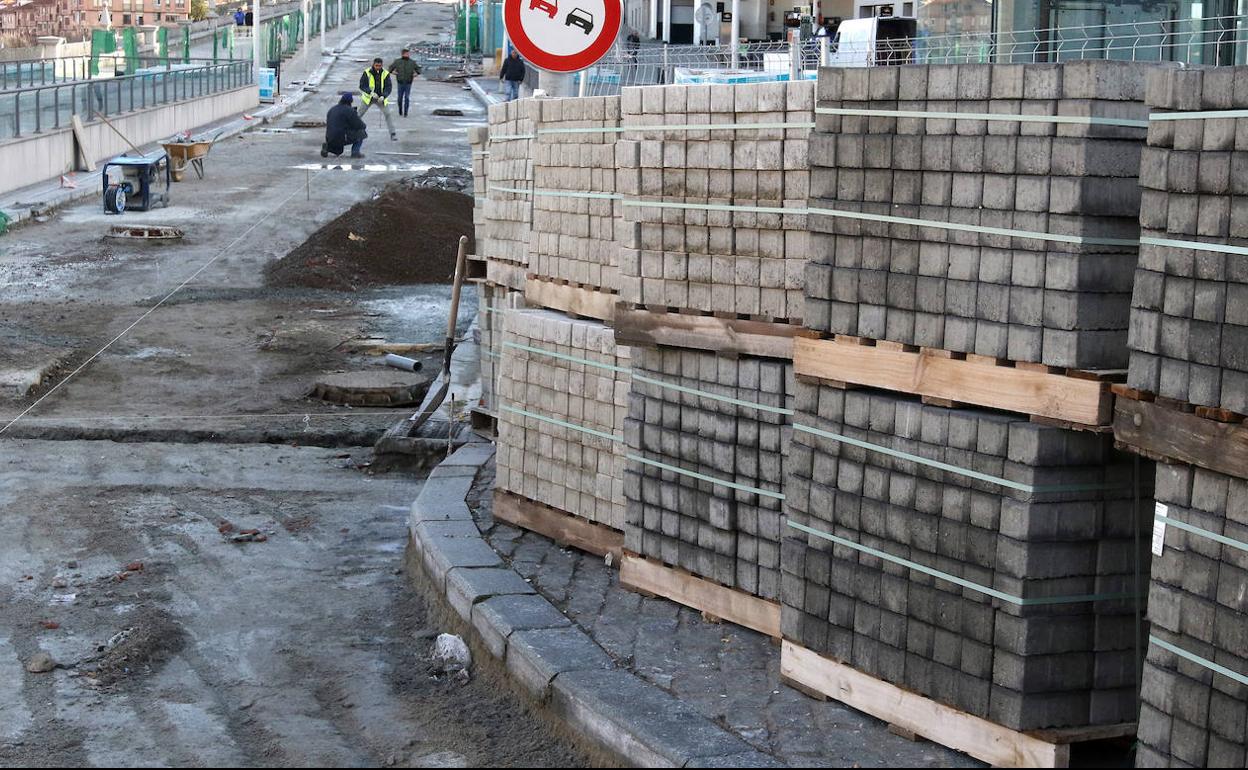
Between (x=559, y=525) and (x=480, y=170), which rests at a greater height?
(x=480, y=170)

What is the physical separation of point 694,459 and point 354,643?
209cm

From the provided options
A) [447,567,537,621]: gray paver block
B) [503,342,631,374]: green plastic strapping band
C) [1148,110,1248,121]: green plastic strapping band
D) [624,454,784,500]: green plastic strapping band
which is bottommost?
[447,567,537,621]: gray paver block

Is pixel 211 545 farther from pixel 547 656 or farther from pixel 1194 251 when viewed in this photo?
pixel 1194 251

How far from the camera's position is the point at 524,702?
7223mm

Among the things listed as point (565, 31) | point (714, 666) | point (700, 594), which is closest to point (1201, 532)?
point (714, 666)

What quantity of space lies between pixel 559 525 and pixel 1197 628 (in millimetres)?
→ 4530

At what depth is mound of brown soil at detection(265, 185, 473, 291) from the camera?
22141 mm

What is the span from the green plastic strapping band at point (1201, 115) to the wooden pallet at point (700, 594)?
299 cm

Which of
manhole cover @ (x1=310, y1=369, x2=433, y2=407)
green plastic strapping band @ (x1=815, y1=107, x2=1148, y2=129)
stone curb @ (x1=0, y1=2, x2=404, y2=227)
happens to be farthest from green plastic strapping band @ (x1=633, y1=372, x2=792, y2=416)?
stone curb @ (x1=0, y1=2, x2=404, y2=227)

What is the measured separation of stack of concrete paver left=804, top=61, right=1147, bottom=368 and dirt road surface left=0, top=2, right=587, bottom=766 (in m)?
2.38

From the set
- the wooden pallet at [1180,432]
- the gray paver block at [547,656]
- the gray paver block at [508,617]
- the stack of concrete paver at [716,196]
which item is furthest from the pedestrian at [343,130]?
the wooden pallet at [1180,432]

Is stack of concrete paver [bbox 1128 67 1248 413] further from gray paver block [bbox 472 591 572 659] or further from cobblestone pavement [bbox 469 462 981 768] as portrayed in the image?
gray paver block [bbox 472 591 572 659]

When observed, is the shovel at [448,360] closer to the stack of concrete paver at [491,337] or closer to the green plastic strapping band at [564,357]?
the stack of concrete paver at [491,337]

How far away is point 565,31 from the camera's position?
9.73 m
